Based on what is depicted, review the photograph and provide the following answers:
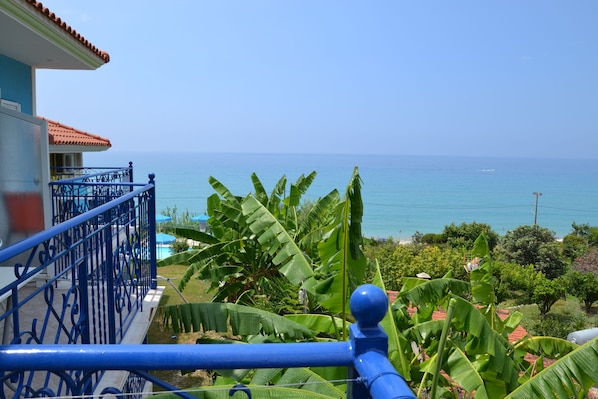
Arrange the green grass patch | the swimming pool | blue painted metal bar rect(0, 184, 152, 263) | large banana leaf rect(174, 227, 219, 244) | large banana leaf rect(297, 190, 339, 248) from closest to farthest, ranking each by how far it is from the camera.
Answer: blue painted metal bar rect(0, 184, 152, 263)
the green grass patch
large banana leaf rect(297, 190, 339, 248)
large banana leaf rect(174, 227, 219, 244)
the swimming pool

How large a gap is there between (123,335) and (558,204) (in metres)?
115

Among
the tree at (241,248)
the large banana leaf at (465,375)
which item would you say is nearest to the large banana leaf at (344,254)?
the large banana leaf at (465,375)

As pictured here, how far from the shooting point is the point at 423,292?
6.11 metres

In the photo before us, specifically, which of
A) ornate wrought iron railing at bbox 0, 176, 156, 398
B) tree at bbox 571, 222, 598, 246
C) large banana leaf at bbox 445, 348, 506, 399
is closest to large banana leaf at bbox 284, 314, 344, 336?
large banana leaf at bbox 445, 348, 506, 399

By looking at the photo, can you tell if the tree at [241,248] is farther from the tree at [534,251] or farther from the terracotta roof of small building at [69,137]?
the tree at [534,251]

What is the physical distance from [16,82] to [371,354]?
8.73 metres

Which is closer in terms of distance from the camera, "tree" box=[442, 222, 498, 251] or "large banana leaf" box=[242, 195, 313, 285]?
"large banana leaf" box=[242, 195, 313, 285]

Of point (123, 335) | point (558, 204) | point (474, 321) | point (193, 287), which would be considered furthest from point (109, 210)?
point (558, 204)

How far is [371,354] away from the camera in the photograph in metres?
1.41

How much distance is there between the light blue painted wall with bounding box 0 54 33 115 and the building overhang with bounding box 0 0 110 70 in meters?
→ 0.12

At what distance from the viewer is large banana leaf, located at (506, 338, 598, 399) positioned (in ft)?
13.4

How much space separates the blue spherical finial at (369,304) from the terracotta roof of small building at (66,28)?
5.86 metres

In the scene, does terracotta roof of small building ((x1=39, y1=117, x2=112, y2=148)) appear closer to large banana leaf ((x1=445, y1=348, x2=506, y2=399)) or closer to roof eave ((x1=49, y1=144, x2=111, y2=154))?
roof eave ((x1=49, y1=144, x2=111, y2=154))

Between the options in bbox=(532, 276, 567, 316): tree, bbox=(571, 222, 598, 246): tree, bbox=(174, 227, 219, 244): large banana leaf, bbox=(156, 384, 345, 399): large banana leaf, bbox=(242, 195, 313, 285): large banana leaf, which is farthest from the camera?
bbox=(571, 222, 598, 246): tree
